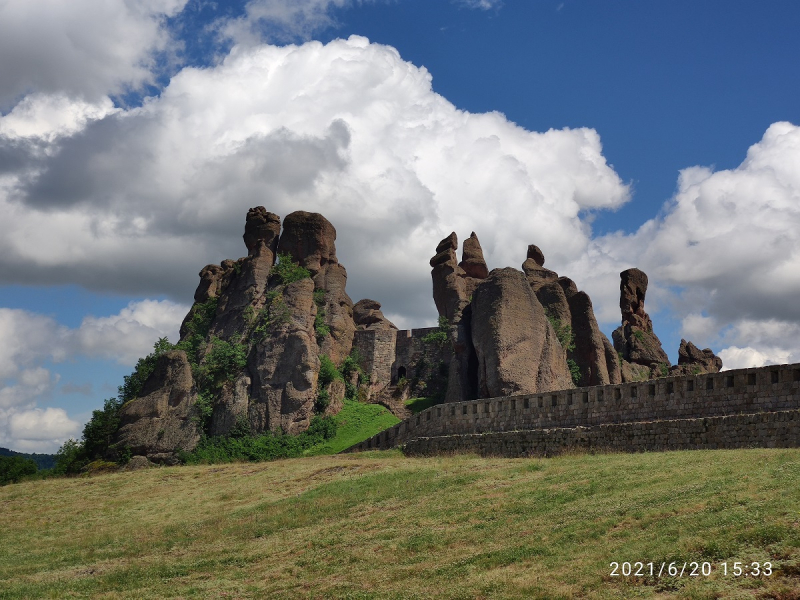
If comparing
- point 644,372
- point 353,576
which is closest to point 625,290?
point 644,372

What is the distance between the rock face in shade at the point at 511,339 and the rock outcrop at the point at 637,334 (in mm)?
17774

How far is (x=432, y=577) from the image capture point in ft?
54.5

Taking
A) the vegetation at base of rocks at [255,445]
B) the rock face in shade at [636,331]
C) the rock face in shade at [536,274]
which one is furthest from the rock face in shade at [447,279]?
the rock face in shade at [636,331]

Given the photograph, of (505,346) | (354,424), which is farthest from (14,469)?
(505,346)

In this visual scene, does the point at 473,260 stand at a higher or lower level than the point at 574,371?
higher

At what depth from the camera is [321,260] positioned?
56.1 meters

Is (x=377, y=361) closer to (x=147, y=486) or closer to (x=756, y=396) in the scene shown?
(x=147, y=486)

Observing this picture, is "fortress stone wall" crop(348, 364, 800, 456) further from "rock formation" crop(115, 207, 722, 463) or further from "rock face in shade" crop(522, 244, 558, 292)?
"rock face in shade" crop(522, 244, 558, 292)

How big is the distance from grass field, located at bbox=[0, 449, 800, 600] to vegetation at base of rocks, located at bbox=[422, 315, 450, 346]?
2249 centimetres

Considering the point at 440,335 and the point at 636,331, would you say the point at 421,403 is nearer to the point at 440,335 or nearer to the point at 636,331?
the point at 440,335

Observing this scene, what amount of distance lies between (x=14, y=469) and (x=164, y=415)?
306 inches

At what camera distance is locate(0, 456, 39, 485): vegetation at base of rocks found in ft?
149

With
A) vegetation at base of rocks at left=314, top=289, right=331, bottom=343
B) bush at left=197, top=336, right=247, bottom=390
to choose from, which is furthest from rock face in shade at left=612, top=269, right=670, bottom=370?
bush at left=197, top=336, right=247, bottom=390

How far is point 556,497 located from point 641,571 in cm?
743
